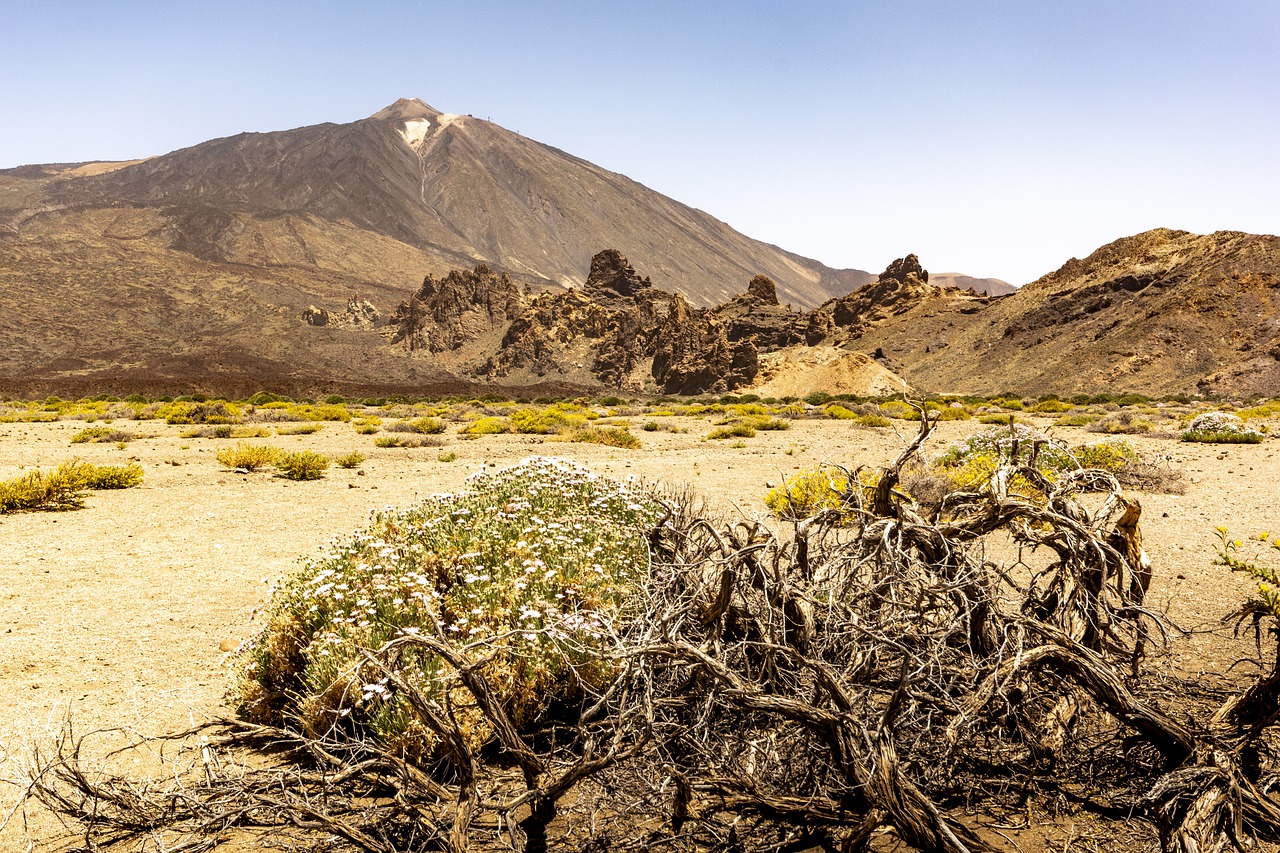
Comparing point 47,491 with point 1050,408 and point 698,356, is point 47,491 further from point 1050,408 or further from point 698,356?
point 698,356

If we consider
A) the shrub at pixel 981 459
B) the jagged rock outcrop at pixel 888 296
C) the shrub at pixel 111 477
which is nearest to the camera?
the shrub at pixel 981 459

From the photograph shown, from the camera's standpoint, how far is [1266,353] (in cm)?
4350

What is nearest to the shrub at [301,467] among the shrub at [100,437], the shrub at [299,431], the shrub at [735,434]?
the shrub at [100,437]

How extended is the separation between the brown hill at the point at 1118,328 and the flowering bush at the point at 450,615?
1923 inches

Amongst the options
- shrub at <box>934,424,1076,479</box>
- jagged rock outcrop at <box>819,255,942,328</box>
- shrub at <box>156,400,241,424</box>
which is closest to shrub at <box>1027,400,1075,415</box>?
shrub at <box>934,424,1076,479</box>

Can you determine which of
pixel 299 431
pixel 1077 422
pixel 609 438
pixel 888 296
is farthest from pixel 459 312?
pixel 1077 422

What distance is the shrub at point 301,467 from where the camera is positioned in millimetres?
12883

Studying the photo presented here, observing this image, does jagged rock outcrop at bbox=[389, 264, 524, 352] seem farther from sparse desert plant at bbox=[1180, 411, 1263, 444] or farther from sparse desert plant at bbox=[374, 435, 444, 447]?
sparse desert plant at bbox=[1180, 411, 1263, 444]

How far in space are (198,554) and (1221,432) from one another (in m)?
19.0

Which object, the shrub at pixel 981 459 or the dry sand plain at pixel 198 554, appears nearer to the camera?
the dry sand plain at pixel 198 554

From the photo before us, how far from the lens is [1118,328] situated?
52.6m

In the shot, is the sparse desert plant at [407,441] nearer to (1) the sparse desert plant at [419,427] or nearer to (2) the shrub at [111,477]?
(1) the sparse desert plant at [419,427]

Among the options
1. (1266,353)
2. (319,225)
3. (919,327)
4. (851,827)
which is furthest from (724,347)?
(319,225)

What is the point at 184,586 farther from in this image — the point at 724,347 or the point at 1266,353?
the point at 1266,353
